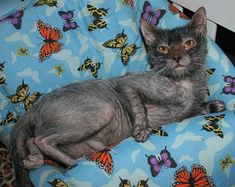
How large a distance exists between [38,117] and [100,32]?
0.61m

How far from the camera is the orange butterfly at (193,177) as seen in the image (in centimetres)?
154

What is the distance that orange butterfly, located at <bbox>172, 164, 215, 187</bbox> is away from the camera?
60.8 inches

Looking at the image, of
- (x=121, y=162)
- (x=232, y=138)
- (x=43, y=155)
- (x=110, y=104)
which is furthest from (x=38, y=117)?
(x=232, y=138)

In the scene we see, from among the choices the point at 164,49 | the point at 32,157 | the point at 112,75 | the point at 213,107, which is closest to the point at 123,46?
the point at 112,75

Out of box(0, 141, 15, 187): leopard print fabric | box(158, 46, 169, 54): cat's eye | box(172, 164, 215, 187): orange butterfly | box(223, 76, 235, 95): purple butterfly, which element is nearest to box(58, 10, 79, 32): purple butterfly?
box(158, 46, 169, 54): cat's eye

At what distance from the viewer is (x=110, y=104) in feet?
5.83

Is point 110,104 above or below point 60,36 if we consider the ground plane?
below

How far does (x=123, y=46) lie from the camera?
82.6 inches

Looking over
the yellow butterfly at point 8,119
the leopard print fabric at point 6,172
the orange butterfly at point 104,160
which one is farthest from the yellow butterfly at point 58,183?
the yellow butterfly at point 8,119

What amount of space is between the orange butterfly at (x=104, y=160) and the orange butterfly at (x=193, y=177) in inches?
10.2

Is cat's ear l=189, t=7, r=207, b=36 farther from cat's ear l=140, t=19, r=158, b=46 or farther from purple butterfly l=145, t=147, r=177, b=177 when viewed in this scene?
purple butterfly l=145, t=147, r=177, b=177

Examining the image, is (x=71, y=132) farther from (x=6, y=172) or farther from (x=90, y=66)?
(x=90, y=66)

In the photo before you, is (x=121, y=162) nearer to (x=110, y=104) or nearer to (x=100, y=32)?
(x=110, y=104)

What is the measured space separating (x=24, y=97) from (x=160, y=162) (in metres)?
0.77
